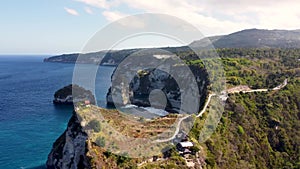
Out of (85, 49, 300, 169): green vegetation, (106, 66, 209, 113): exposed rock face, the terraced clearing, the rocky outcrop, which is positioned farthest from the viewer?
the rocky outcrop

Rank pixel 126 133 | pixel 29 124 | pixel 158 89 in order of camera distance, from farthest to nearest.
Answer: pixel 158 89 → pixel 29 124 → pixel 126 133

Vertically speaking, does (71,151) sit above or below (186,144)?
below

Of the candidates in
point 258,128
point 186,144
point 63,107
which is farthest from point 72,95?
point 186,144

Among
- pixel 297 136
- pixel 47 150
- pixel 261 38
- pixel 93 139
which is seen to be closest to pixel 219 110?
pixel 297 136

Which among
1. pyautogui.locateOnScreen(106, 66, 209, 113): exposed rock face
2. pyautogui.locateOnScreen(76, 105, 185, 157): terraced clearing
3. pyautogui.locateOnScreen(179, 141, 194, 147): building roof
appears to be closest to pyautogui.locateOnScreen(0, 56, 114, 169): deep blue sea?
pyautogui.locateOnScreen(106, 66, 209, 113): exposed rock face

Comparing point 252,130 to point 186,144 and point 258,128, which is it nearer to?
point 258,128

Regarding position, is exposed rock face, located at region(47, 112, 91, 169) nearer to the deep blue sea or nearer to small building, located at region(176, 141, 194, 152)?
the deep blue sea
